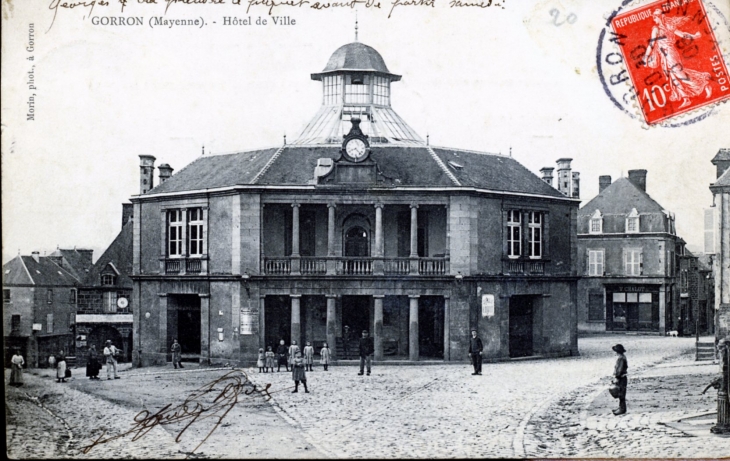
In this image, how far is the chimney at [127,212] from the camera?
1472cm

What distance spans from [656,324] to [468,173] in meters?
5.43

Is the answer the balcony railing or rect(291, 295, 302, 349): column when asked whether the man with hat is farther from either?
rect(291, 295, 302, 349): column

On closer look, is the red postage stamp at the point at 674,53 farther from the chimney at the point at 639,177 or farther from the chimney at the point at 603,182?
the chimney at the point at 603,182

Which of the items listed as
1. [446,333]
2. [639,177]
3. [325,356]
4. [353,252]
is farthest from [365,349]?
[639,177]

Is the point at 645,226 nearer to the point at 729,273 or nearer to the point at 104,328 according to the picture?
the point at 729,273

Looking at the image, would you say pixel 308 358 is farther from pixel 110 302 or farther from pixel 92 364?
pixel 92 364

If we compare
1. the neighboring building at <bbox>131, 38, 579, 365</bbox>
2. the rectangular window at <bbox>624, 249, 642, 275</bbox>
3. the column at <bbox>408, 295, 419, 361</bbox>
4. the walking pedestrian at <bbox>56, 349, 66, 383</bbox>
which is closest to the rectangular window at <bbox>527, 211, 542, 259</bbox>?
the neighboring building at <bbox>131, 38, 579, 365</bbox>

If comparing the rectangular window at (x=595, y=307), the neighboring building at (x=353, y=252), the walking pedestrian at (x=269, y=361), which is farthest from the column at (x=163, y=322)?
the rectangular window at (x=595, y=307)

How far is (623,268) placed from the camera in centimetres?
2173

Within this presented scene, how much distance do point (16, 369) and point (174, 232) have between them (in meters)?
6.59

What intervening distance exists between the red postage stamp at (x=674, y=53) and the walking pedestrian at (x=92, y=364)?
33.9 feet

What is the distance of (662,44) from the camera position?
12.9 meters

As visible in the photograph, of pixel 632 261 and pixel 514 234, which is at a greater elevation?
pixel 514 234

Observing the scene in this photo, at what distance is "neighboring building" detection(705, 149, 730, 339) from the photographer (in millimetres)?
13617
